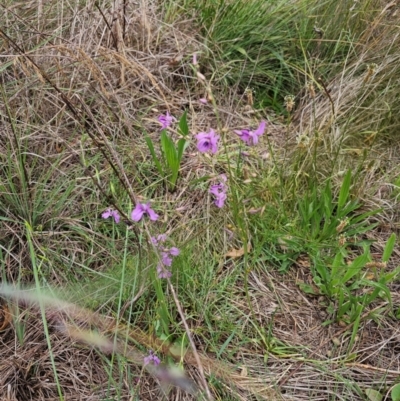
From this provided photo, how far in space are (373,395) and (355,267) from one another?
35cm

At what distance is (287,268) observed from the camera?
1.64 meters

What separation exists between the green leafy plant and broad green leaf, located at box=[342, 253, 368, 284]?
0.65 metres

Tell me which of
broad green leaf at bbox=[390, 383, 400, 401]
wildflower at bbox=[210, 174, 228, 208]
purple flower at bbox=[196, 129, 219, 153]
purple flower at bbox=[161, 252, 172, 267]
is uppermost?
purple flower at bbox=[196, 129, 219, 153]

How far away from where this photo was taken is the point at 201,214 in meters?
1.73

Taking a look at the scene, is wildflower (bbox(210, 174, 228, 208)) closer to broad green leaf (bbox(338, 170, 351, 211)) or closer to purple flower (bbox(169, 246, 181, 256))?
purple flower (bbox(169, 246, 181, 256))

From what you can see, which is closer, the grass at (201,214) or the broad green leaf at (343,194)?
the grass at (201,214)

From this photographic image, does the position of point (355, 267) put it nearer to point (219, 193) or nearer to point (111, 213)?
point (219, 193)

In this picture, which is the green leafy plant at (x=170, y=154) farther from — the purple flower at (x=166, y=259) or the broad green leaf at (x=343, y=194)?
the broad green leaf at (x=343, y=194)

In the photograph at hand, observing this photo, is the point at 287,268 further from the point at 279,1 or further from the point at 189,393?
the point at 279,1

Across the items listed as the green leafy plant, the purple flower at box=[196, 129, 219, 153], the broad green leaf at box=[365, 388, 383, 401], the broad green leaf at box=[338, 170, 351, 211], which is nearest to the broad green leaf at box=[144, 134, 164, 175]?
the green leafy plant

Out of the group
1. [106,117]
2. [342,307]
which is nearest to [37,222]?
[106,117]

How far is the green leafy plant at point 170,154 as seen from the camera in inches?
65.8

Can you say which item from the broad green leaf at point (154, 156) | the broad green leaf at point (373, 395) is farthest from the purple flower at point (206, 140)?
the broad green leaf at point (373, 395)

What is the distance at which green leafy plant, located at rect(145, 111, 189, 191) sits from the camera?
5.48ft
